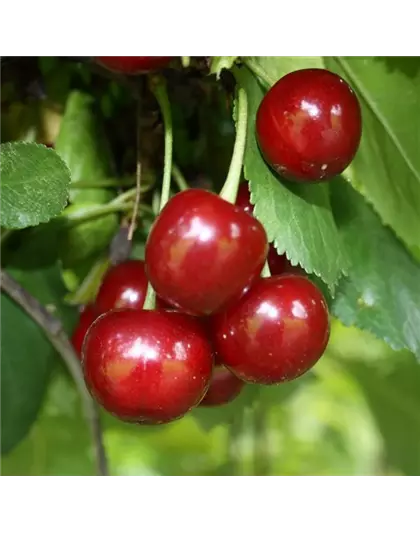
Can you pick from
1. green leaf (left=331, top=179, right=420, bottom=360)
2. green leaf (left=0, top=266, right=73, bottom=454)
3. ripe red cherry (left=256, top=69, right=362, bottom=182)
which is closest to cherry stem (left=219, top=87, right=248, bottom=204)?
ripe red cherry (left=256, top=69, right=362, bottom=182)

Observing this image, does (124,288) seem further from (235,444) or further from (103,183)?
(235,444)

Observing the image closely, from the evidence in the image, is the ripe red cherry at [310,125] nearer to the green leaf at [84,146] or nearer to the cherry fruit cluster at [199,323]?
the cherry fruit cluster at [199,323]

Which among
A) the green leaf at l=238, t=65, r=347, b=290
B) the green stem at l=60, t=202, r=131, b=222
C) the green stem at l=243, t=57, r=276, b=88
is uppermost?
the green stem at l=243, t=57, r=276, b=88

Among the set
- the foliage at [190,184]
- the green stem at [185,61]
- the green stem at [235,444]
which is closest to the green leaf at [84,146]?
→ the foliage at [190,184]

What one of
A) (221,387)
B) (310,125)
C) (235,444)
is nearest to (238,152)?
(310,125)

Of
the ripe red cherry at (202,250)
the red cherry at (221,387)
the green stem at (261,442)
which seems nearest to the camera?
the ripe red cherry at (202,250)

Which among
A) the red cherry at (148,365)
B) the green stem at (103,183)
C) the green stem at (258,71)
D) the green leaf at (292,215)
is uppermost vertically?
the green stem at (258,71)

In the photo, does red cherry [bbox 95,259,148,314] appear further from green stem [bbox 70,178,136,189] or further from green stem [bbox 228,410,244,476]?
green stem [bbox 228,410,244,476]
